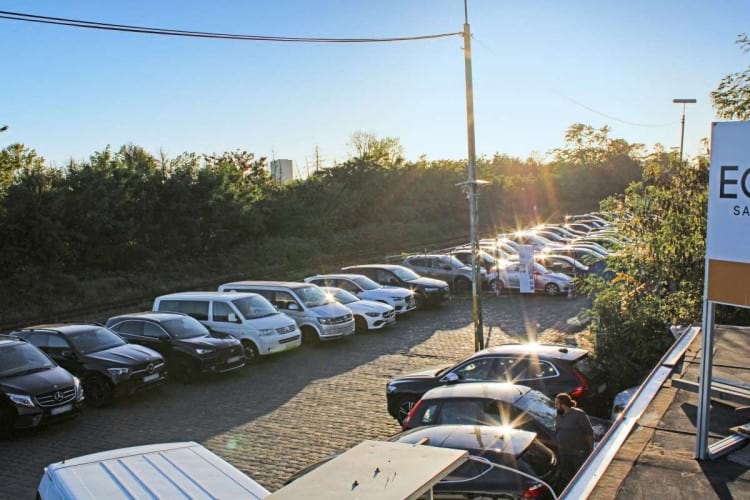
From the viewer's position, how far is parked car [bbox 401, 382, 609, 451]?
7793mm

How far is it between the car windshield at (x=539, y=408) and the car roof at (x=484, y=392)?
0.08 m

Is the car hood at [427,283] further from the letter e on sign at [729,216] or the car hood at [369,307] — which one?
the letter e on sign at [729,216]

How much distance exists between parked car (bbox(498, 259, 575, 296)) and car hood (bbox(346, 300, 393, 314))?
660 cm

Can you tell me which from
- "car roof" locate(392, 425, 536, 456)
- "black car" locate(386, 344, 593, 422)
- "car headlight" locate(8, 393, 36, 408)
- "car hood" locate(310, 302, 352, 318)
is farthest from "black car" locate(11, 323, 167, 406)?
"car roof" locate(392, 425, 536, 456)

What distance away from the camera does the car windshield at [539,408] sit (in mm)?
7875

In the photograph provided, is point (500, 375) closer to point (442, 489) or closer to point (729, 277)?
point (442, 489)

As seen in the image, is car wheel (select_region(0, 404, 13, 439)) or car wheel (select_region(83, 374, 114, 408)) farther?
car wheel (select_region(83, 374, 114, 408))

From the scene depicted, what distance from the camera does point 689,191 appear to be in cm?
1438

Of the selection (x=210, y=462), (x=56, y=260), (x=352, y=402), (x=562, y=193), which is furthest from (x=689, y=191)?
(x=562, y=193)

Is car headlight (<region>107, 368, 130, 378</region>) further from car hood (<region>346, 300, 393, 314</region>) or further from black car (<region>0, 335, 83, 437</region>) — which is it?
car hood (<region>346, 300, 393, 314</region>)

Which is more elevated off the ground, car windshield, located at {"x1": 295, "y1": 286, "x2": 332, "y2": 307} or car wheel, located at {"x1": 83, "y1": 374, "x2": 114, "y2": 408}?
car windshield, located at {"x1": 295, "y1": 286, "x2": 332, "y2": 307}

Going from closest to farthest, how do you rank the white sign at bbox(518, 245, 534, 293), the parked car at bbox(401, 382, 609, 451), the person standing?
the person standing → the parked car at bbox(401, 382, 609, 451) → the white sign at bbox(518, 245, 534, 293)

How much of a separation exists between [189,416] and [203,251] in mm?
26357

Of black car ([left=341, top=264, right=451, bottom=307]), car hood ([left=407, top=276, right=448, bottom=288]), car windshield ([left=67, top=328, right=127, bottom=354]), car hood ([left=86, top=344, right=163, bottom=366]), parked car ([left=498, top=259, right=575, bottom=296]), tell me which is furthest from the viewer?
parked car ([left=498, top=259, right=575, bottom=296])
